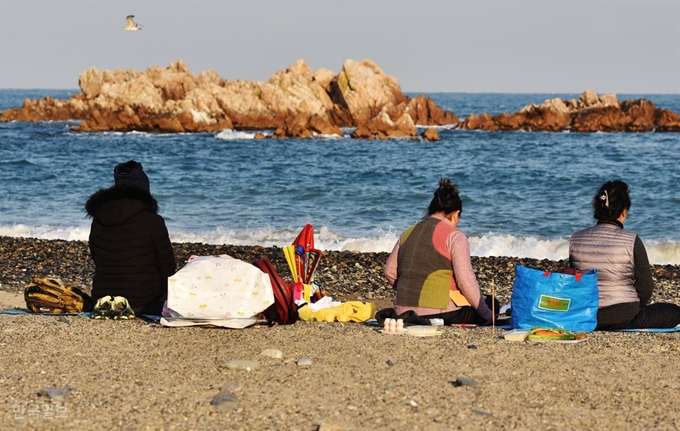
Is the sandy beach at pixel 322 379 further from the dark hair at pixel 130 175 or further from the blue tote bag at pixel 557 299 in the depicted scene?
the dark hair at pixel 130 175

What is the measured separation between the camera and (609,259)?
6855mm

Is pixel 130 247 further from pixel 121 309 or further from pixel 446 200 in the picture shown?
pixel 446 200

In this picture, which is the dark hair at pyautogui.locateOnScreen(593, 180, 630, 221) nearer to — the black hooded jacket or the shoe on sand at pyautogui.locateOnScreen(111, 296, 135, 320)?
the black hooded jacket

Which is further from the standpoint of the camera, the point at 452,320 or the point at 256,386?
the point at 452,320

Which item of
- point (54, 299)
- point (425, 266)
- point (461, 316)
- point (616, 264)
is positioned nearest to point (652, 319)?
point (616, 264)

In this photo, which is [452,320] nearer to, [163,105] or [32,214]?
[32,214]

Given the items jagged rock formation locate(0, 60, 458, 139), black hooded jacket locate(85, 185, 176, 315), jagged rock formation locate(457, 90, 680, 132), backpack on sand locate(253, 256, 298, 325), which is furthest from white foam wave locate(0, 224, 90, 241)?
jagged rock formation locate(457, 90, 680, 132)

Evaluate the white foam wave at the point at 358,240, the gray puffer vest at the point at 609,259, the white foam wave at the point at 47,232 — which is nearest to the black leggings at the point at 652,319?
the gray puffer vest at the point at 609,259

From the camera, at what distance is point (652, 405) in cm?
509

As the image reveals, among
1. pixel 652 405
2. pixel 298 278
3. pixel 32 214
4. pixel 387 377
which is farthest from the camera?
pixel 32 214

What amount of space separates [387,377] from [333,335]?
1.32 meters

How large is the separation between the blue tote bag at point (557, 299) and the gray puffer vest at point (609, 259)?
0.15m

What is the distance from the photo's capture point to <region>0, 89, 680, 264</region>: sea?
688 inches

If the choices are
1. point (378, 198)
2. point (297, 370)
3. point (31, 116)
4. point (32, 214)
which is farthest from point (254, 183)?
point (31, 116)
